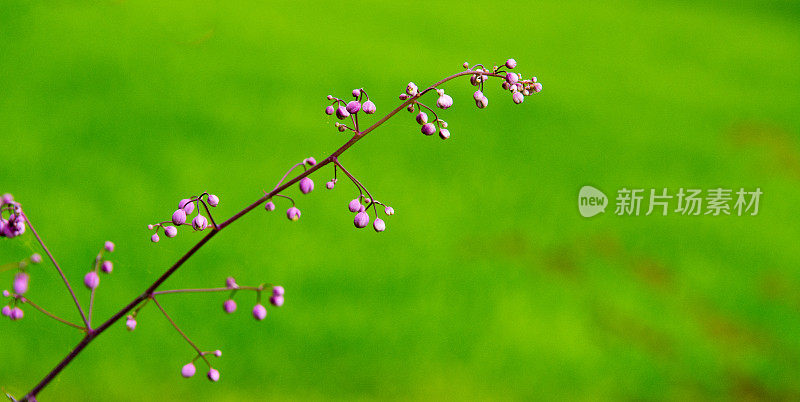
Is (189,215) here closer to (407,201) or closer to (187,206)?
(187,206)

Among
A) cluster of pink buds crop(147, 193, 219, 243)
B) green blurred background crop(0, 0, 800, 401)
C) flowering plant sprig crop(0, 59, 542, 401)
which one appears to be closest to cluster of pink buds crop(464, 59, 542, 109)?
flowering plant sprig crop(0, 59, 542, 401)

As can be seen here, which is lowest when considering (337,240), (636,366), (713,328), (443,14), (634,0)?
(337,240)

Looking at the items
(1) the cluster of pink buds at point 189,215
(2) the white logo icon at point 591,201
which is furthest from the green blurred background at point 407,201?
(1) the cluster of pink buds at point 189,215

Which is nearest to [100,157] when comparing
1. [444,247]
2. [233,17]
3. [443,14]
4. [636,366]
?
[233,17]

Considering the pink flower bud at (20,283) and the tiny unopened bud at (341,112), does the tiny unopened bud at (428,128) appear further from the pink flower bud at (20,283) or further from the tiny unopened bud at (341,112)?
the pink flower bud at (20,283)

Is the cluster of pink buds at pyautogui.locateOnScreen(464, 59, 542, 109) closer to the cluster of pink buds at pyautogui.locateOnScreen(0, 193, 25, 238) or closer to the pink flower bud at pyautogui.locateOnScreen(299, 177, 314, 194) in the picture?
the pink flower bud at pyautogui.locateOnScreen(299, 177, 314, 194)

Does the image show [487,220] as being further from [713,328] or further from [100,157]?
[100,157]
